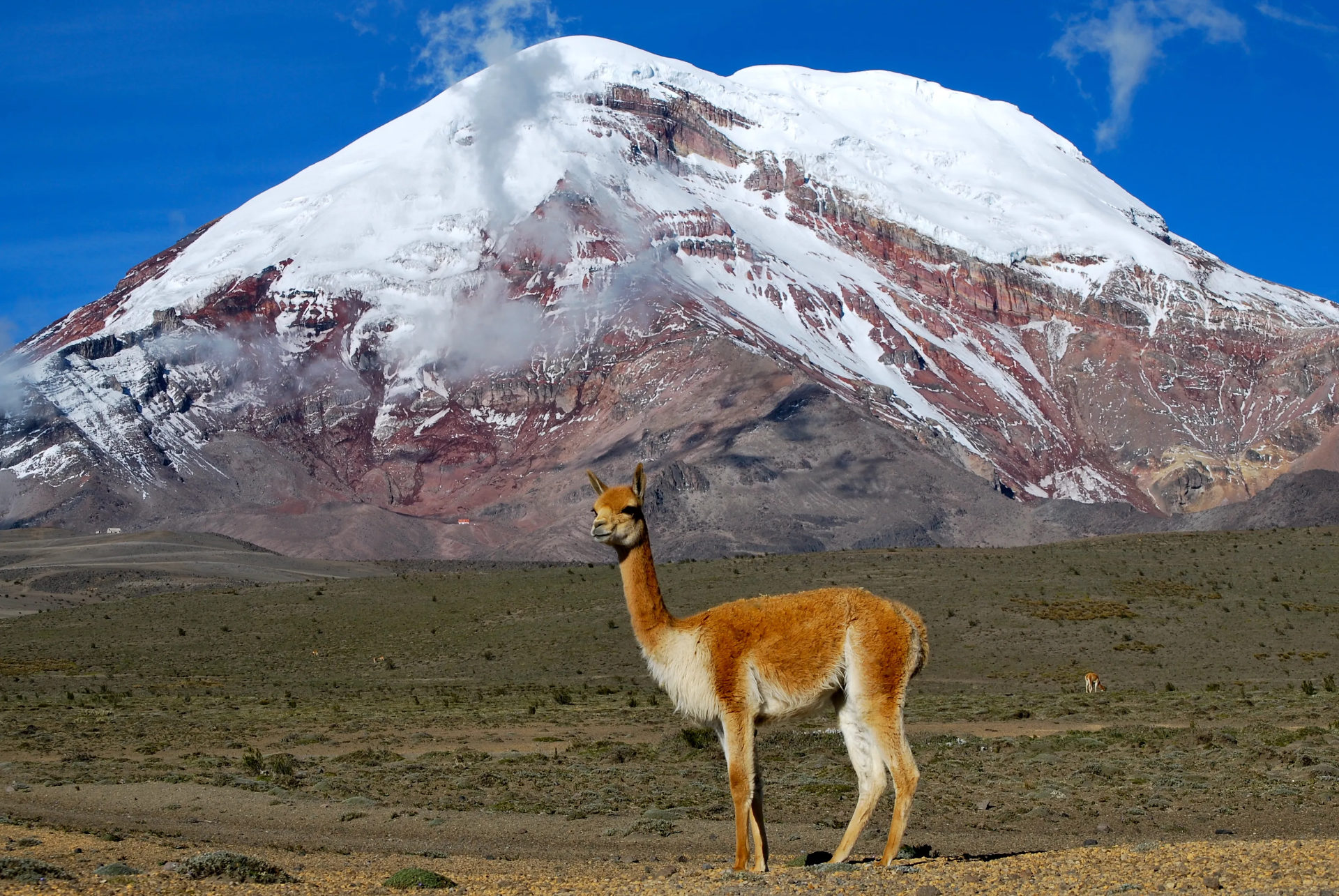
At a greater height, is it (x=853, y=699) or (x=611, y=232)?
(x=611, y=232)

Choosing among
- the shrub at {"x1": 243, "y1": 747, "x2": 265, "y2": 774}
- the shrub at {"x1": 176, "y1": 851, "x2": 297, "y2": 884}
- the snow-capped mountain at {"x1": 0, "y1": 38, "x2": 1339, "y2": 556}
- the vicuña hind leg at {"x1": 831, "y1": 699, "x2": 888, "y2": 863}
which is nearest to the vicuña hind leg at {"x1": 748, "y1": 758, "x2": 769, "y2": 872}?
the vicuña hind leg at {"x1": 831, "y1": 699, "x2": 888, "y2": 863}

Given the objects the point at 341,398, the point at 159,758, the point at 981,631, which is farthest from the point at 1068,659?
the point at 341,398

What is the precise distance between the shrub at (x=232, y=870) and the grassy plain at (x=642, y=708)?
371 cm

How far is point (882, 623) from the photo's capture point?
10.9 m

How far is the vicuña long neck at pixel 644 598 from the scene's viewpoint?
36.1 ft

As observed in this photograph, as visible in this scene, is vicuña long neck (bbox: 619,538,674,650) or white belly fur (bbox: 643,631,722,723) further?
vicuña long neck (bbox: 619,538,674,650)

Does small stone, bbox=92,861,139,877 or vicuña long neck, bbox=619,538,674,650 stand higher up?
vicuña long neck, bbox=619,538,674,650

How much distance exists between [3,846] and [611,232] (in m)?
184

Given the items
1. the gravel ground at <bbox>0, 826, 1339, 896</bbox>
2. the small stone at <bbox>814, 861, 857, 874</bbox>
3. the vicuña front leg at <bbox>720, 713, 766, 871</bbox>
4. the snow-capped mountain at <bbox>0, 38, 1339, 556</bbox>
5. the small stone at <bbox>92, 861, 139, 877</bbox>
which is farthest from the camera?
the snow-capped mountain at <bbox>0, 38, 1339, 556</bbox>

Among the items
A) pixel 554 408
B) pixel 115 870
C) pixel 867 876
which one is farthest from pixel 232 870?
pixel 554 408

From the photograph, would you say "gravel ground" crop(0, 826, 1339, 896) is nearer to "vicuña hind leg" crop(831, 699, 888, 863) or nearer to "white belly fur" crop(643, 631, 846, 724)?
"vicuña hind leg" crop(831, 699, 888, 863)

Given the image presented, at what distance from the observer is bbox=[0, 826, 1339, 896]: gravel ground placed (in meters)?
9.43

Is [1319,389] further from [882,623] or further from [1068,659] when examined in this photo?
[882,623]

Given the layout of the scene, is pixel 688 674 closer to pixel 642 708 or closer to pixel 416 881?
pixel 416 881
